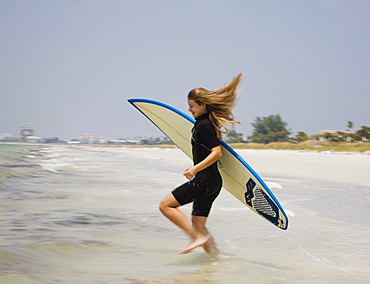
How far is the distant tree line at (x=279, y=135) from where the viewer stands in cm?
4353

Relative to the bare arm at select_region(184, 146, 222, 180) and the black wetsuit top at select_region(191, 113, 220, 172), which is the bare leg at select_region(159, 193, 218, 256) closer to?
the bare arm at select_region(184, 146, 222, 180)

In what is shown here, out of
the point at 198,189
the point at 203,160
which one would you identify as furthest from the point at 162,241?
the point at 203,160

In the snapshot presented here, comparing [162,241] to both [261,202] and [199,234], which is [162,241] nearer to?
[199,234]

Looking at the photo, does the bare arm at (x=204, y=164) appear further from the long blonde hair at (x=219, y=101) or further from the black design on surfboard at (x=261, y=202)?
the black design on surfboard at (x=261, y=202)

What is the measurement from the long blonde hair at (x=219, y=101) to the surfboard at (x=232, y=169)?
0.83ft

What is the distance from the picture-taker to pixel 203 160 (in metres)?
3.60

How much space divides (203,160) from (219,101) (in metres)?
0.49

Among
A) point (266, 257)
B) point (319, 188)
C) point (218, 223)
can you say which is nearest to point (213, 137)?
point (266, 257)

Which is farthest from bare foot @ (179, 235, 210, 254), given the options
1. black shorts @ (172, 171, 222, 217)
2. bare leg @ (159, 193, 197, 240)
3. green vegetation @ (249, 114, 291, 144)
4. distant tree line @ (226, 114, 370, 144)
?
green vegetation @ (249, 114, 291, 144)

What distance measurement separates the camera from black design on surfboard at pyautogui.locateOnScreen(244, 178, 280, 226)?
13.4ft

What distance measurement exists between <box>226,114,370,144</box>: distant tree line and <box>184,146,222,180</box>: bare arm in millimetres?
41838

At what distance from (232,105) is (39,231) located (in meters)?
2.47

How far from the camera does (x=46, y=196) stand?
7711 millimetres

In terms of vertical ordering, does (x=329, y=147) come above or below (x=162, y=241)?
above
